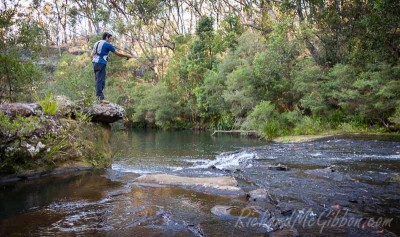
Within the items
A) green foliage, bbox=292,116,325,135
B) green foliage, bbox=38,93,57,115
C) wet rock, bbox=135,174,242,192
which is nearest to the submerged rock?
wet rock, bbox=135,174,242,192

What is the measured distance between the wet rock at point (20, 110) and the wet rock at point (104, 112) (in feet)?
5.57

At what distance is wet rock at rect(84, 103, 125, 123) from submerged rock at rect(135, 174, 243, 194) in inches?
128

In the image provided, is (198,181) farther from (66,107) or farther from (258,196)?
(66,107)

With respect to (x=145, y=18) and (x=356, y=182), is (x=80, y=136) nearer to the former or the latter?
(x=356, y=182)

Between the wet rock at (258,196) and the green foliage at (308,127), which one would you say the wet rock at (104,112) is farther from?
the green foliage at (308,127)

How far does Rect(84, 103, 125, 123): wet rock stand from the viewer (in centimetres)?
1088

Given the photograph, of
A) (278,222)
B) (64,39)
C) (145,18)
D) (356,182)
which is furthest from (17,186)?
(64,39)

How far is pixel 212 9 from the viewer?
46000mm

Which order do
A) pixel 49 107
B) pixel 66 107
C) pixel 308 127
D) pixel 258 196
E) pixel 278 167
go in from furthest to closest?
pixel 308 127, pixel 66 107, pixel 278 167, pixel 49 107, pixel 258 196

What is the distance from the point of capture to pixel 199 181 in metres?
7.80

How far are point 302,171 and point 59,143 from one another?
6.34 meters

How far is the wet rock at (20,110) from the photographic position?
869 cm

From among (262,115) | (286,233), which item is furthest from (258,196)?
(262,115)

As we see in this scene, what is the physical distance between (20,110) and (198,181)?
477 cm
